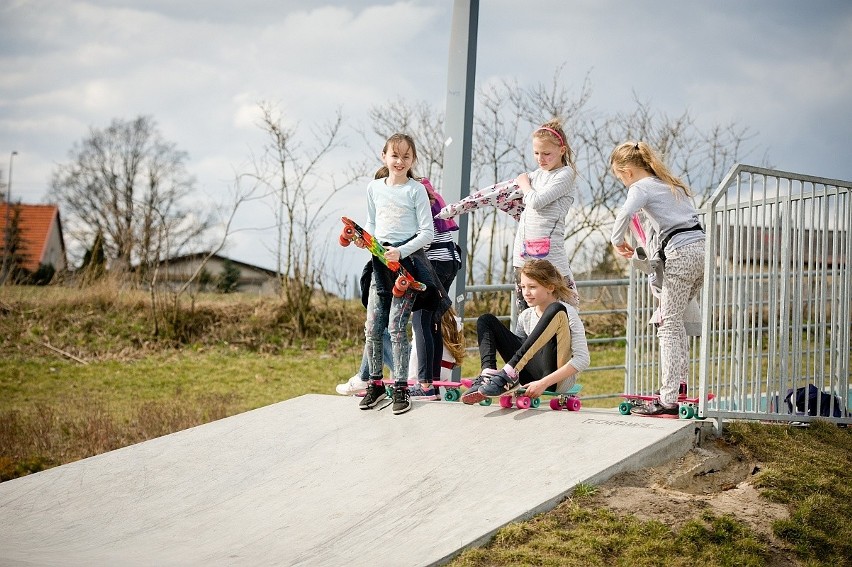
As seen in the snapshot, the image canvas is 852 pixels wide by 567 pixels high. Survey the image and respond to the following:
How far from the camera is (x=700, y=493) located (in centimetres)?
461

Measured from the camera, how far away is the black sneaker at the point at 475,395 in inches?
224

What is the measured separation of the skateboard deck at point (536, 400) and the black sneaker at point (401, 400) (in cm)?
71

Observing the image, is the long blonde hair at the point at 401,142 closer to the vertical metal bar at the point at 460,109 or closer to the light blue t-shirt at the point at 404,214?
the light blue t-shirt at the point at 404,214

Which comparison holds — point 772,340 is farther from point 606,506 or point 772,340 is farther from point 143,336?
point 143,336

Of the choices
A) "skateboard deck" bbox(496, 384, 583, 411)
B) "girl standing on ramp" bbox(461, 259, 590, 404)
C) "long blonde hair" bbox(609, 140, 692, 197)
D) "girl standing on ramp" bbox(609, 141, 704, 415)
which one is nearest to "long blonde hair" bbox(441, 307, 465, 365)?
"girl standing on ramp" bbox(461, 259, 590, 404)

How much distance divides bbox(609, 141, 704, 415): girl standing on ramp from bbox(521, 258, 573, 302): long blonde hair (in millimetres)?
528

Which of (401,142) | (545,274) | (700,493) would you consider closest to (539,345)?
(545,274)

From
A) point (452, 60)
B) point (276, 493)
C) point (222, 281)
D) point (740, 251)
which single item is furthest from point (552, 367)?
point (222, 281)

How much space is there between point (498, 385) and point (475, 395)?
19 centimetres

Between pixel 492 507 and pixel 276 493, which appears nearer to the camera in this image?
pixel 492 507

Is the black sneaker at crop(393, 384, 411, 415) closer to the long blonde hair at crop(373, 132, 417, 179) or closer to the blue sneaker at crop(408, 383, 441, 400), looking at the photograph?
the blue sneaker at crop(408, 383, 441, 400)

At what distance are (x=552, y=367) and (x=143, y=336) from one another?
1127cm

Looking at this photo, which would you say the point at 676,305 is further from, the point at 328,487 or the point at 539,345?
the point at 328,487

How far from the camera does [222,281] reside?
57.7 feet
